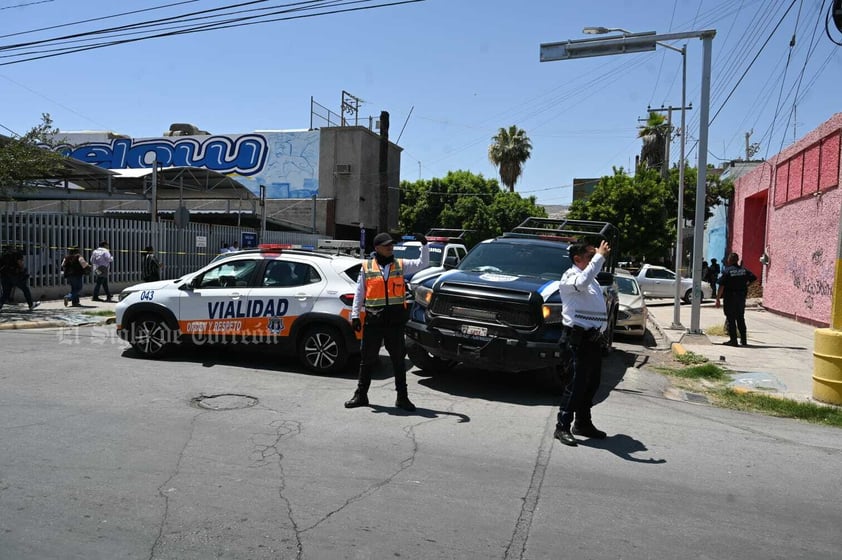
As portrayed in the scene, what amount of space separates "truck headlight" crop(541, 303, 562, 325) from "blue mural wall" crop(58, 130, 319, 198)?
3126 cm

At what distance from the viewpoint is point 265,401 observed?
23.1 ft

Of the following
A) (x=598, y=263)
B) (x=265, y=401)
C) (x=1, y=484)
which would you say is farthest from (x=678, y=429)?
(x=1, y=484)

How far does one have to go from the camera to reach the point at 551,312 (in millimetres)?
7473

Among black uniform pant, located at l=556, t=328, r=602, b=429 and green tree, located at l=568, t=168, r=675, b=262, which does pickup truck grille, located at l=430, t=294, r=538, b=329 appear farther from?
green tree, located at l=568, t=168, r=675, b=262

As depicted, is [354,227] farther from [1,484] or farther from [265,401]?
[1,484]

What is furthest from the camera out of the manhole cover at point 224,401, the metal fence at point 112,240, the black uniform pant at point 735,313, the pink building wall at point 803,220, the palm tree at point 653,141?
the palm tree at point 653,141

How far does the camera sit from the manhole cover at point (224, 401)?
267 inches

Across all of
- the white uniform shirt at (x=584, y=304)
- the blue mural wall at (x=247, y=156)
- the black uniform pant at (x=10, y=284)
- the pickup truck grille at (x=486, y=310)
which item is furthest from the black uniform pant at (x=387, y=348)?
the blue mural wall at (x=247, y=156)

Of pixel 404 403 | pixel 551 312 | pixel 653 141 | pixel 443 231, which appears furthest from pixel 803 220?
pixel 653 141

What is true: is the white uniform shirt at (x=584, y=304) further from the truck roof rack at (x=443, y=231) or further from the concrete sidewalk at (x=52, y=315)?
the truck roof rack at (x=443, y=231)

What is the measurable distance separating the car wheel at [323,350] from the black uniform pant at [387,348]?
→ 1526mm

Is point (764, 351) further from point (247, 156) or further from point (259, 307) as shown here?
point (247, 156)

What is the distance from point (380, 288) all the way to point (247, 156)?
114 feet

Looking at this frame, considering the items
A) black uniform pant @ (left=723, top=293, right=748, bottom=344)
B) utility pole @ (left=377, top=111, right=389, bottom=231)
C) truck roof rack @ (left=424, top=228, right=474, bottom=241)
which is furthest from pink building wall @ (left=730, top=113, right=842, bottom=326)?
utility pole @ (left=377, top=111, right=389, bottom=231)
